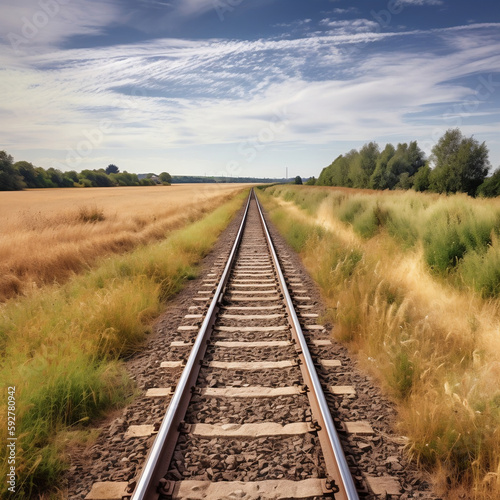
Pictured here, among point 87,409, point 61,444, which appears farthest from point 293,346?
point 61,444

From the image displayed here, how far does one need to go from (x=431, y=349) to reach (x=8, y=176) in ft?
233

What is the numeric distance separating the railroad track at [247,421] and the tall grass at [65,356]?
677 millimetres

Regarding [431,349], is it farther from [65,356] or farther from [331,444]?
[65,356]

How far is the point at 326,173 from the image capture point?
9975 centimetres

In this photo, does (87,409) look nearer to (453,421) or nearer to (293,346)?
(293,346)

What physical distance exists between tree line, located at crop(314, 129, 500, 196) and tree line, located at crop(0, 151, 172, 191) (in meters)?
57.8

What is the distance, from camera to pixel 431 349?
14.0 feet

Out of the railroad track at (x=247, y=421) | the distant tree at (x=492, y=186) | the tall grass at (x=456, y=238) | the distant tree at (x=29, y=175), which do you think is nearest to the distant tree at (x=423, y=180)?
the distant tree at (x=492, y=186)

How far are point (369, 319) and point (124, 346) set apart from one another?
335 centimetres

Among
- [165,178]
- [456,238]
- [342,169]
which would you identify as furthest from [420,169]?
[165,178]

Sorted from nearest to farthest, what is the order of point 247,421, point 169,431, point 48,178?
point 169,431
point 247,421
point 48,178

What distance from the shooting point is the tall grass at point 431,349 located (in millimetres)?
2727

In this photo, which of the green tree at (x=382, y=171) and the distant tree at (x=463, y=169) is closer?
the distant tree at (x=463, y=169)

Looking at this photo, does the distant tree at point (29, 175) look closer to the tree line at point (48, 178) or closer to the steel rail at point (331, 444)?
the tree line at point (48, 178)
